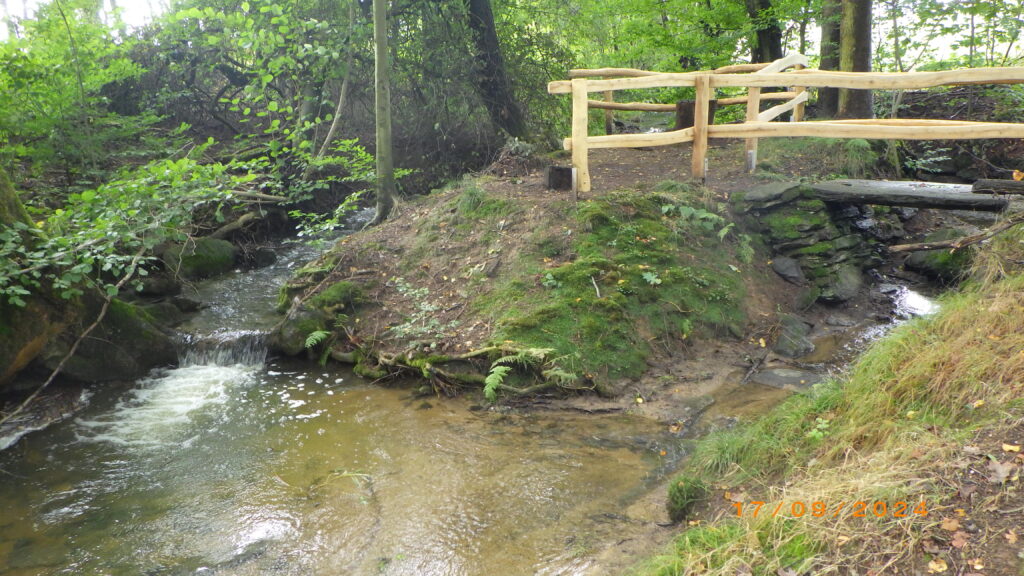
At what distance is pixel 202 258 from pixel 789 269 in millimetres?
9143

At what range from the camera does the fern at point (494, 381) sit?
6145 millimetres

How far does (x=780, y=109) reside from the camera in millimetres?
9789

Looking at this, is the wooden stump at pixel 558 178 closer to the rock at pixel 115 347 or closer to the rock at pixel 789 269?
the rock at pixel 789 269

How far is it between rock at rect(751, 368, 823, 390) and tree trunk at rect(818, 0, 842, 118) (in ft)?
23.0

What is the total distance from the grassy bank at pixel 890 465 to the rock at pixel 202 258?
28.7ft

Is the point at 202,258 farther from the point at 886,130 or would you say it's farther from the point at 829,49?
the point at 829,49

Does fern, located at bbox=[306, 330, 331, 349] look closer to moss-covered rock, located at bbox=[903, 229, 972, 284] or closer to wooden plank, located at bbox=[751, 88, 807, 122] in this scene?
wooden plank, located at bbox=[751, 88, 807, 122]

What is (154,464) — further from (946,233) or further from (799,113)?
(799,113)

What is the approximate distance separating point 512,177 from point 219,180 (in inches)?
173

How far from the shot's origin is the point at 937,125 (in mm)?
6727

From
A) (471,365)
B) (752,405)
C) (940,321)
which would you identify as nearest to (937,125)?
(940,321)

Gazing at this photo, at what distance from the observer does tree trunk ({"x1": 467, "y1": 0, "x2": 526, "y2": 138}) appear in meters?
12.4
